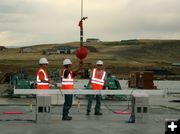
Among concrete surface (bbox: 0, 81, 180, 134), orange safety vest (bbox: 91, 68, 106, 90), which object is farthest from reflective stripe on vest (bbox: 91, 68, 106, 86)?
concrete surface (bbox: 0, 81, 180, 134)

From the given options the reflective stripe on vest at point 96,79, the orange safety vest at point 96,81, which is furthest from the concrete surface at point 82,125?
the reflective stripe on vest at point 96,79

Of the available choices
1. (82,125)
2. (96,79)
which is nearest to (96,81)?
(96,79)

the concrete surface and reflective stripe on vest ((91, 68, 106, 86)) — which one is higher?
reflective stripe on vest ((91, 68, 106, 86))

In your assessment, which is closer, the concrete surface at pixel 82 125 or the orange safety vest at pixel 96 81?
the concrete surface at pixel 82 125

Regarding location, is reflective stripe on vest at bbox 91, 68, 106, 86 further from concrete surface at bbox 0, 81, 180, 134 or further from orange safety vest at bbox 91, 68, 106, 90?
concrete surface at bbox 0, 81, 180, 134

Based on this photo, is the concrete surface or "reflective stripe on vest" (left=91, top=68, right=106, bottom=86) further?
"reflective stripe on vest" (left=91, top=68, right=106, bottom=86)

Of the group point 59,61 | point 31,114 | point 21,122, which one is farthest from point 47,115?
point 59,61

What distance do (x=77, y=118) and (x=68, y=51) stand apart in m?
141

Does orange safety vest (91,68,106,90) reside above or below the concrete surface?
above

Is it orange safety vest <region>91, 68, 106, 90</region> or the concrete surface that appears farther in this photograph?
orange safety vest <region>91, 68, 106, 90</region>

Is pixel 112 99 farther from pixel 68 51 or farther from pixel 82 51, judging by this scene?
pixel 68 51

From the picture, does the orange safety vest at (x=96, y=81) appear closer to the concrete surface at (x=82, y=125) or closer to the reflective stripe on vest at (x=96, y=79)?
the reflective stripe on vest at (x=96, y=79)

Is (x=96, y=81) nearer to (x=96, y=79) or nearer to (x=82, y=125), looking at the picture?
(x=96, y=79)

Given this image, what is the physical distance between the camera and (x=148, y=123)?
16.0m
